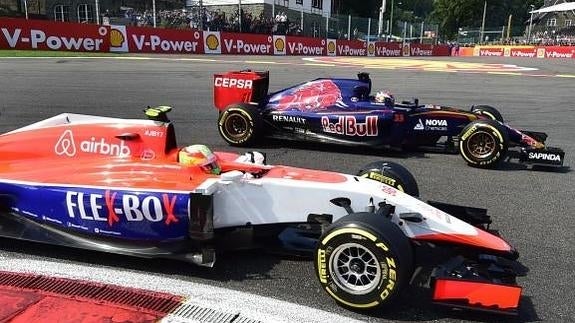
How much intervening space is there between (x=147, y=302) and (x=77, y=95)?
9.64 metres

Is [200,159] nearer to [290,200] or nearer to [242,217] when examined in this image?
[242,217]

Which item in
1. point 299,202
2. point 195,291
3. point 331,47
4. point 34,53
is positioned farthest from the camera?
point 331,47

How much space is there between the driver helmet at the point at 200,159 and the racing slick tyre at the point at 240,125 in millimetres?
3707

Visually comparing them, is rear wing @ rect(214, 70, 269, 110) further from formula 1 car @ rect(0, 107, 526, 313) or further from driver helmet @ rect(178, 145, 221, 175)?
driver helmet @ rect(178, 145, 221, 175)

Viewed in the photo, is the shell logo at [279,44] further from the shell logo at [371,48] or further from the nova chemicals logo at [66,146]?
the nova chemicals logo at [66,146]

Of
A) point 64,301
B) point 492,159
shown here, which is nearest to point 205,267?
point 64,301

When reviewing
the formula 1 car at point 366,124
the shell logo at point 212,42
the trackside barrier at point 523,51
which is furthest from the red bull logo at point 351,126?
the trackside barrier at point 523,51

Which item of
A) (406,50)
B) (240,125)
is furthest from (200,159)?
(406,50)

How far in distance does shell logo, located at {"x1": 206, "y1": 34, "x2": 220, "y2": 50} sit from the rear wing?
71.6ft

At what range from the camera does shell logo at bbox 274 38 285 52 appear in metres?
33.8

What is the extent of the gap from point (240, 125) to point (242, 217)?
443cm

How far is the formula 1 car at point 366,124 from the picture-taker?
23.6ft

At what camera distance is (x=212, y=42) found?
30.0 m

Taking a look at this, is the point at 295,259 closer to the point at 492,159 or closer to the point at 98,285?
the point at 98,285
